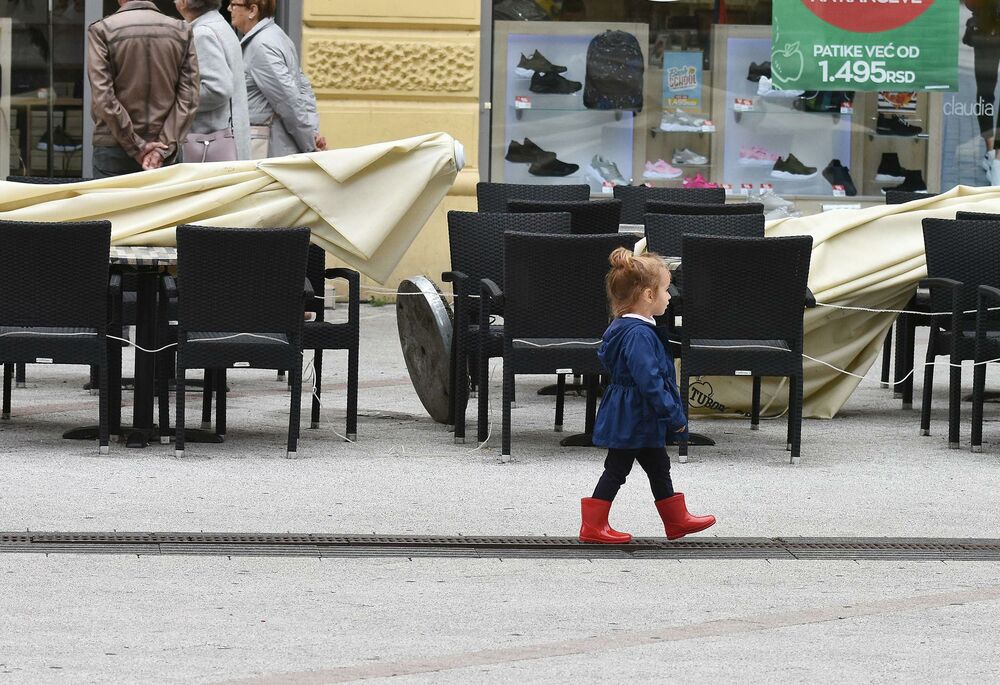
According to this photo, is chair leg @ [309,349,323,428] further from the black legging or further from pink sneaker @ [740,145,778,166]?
the black legging

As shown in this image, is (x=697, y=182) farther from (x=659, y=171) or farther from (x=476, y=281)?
(x=476, y=281)

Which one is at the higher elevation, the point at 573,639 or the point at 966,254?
the point at 966,254

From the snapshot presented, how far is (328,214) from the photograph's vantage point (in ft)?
28.3

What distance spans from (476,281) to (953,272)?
243 cm

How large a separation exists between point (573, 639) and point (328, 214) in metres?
4.10

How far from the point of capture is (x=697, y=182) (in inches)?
604

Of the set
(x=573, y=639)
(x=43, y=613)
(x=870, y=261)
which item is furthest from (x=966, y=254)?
(x=43, y=613)

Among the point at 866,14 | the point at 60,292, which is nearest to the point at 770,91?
the point at 866,14

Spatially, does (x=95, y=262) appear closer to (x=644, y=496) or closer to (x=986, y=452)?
(x=644, y=496)

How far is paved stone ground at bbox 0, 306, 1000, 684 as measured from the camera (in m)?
4.70

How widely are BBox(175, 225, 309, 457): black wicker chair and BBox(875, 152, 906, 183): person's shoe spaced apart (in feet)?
28.4

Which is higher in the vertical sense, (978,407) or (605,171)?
(605,171)

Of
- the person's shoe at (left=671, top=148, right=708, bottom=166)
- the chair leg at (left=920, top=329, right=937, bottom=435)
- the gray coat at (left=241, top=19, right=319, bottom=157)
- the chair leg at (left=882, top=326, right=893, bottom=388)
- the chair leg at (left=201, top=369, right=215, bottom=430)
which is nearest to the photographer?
the chair leg at (left=201, top=369, right=215, bottom=430)

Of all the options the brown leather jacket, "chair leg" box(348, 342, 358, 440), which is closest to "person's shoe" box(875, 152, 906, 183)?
the brown leather jacket
